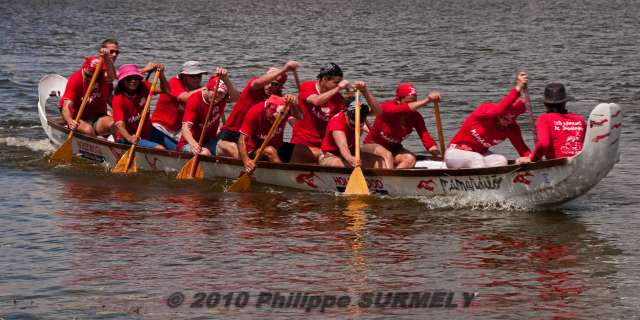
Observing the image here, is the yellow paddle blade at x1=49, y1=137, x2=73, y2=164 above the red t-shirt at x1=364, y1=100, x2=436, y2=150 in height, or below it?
below

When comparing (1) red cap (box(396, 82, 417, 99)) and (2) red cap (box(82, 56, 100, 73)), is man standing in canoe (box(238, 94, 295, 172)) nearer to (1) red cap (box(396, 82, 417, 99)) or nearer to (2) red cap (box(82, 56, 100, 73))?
(1) red cap (box(396, 82, 417, 99))

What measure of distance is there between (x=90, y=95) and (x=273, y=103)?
484 centimetres

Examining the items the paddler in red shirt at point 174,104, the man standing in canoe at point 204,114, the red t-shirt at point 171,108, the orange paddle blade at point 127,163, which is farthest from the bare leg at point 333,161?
the orange paddle blade at point 127,163

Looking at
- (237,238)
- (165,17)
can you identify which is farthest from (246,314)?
(165,17)

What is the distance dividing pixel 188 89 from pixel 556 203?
6.92 m

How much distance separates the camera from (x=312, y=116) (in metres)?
18.5

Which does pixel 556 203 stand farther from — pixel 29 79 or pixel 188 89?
pixel 29 79

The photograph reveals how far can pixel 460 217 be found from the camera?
16703 millimetres

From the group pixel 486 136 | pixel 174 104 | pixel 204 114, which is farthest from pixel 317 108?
pixel 174 104

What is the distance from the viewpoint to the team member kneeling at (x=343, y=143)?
17.7 metres

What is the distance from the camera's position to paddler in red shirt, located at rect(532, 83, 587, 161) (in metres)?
15.4

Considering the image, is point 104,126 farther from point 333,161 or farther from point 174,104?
point 333,161

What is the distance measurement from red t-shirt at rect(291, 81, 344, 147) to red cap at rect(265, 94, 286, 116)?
399 millimetres

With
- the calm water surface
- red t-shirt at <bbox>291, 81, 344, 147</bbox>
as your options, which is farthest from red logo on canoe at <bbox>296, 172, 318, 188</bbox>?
red t-shirt at <bbox>291, 81, 344, 147</bbox>
